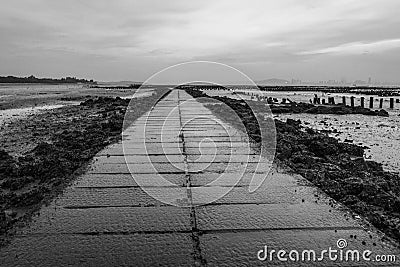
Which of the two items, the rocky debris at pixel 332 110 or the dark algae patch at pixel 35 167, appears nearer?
the dark algae patch at pixel 35 167

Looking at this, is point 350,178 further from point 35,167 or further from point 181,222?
point 35,167

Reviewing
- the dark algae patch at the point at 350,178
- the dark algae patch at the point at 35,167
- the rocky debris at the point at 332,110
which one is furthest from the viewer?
the rocky debris at the point at 332,110

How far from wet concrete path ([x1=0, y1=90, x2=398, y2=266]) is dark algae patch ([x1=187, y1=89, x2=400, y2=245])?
26cm

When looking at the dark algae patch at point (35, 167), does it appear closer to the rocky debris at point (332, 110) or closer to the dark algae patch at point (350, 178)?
the dark algae patch at point (350, 178)

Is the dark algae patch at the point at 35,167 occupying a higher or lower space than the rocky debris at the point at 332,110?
lower

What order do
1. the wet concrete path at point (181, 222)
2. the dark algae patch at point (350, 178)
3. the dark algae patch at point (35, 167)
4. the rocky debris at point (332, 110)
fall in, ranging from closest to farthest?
the wet concrete path at point (181, 222), the dark algae patch at point (350, 178), the dark algae patch at point (35, 167), the rocky debris at point (332, 110)

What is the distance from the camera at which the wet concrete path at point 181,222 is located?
3.02 m

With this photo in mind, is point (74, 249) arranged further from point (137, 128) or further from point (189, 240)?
point (137, 128)

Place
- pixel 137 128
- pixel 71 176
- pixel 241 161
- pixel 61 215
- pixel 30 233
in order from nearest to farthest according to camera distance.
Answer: pixel 30 233 → pixel 61 215 → pixel 71 176 → pixel 241 161 → pixel 137 128

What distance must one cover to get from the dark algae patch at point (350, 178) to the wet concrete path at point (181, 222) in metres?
0.26

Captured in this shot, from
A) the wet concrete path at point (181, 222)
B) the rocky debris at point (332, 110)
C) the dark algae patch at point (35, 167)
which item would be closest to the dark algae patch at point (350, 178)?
the wet concrete path at point (181, 222)

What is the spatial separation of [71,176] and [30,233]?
214 cm

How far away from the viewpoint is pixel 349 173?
6152 millimetres

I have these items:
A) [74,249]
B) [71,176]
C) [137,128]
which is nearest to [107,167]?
[71,176]
